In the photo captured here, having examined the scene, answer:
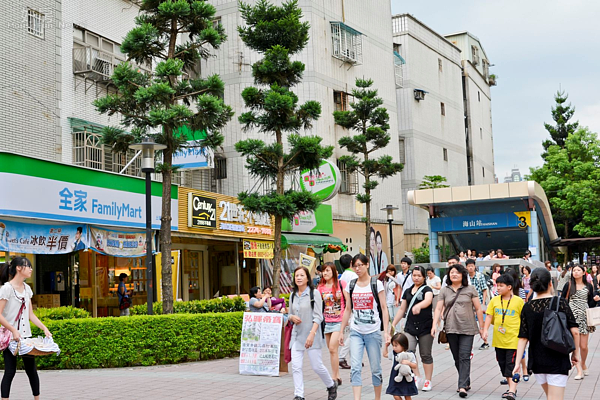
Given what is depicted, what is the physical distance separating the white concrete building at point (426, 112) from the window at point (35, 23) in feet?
77.1

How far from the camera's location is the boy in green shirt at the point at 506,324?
8.63 meters

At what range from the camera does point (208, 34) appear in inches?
567

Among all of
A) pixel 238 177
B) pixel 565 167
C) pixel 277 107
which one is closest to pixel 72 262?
pixel 277 107

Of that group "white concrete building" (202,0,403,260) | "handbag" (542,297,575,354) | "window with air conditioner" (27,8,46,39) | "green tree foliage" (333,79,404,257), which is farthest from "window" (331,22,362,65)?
"handbag" (542,297,575,354)

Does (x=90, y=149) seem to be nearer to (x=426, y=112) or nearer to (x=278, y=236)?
(x=278, y=236)

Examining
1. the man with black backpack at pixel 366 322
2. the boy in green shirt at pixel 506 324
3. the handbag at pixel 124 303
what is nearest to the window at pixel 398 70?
the handbag at pixel 124 303

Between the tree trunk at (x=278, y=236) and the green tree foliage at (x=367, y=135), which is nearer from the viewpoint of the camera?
the tree trunk at (x=278, y=236)

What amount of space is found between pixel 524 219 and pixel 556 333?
24.9 m

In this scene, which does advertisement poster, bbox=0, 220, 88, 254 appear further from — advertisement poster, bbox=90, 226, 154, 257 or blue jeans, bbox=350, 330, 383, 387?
blue jeans, bbox=350, 330, 383, 387

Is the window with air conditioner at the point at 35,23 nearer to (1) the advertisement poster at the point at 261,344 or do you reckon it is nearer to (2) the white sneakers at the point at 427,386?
(1) the advertisement poster at the point at 261,344

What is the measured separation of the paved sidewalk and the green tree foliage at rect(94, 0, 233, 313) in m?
2.78

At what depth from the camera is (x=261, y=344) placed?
1115 centimetres

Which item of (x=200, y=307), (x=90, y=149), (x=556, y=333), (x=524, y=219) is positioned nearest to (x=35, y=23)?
(x=90, y=149)

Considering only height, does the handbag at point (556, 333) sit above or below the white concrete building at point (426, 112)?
below
